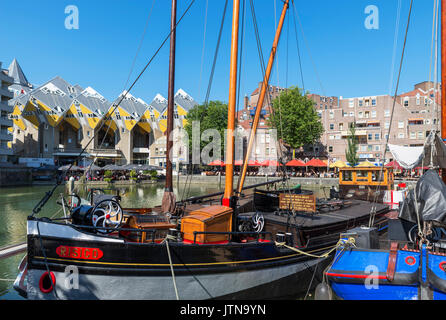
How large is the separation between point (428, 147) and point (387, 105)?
60.7 m

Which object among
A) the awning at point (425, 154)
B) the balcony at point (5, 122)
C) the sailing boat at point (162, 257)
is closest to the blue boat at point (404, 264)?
the awning at point (425, 154)

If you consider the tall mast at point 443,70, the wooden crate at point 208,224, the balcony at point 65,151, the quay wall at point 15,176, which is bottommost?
the quay wall at point 15,176

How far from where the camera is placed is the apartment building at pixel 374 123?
57031mm

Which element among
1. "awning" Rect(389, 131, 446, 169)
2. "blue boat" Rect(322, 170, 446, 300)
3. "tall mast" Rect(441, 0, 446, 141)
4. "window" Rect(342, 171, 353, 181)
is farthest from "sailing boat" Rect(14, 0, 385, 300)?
"window" Rect(342, 171, 353, 181)

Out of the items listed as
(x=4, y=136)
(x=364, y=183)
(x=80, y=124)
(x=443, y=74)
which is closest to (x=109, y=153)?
(x=80, y=124)

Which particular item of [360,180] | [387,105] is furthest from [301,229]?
[387,105]

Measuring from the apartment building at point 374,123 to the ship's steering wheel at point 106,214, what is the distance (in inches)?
2336

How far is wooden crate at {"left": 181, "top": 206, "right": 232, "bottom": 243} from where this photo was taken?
710 centimetres

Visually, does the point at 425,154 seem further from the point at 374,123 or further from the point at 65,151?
the point at 65,151

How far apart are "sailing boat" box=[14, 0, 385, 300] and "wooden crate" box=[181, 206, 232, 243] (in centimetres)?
2

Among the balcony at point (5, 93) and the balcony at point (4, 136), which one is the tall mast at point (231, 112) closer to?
the balcony at point (4, 136)

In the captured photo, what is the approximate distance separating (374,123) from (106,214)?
64986mm
